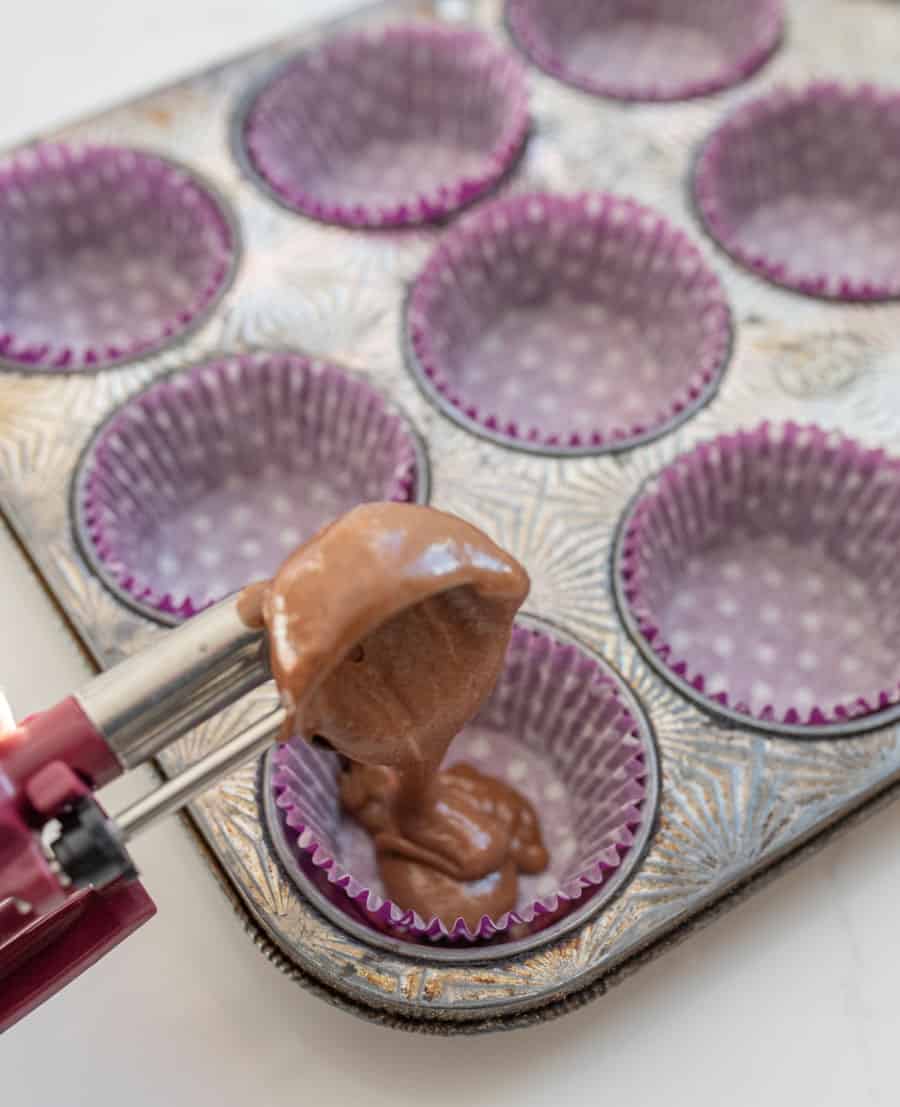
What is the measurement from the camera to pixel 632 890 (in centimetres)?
134

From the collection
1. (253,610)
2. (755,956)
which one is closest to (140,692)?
(253,610)

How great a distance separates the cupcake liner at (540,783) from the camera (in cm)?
133

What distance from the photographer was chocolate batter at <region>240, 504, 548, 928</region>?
3.29 feet

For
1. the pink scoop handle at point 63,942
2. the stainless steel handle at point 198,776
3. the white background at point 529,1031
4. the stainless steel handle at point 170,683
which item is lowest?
the white background at point 529,1031

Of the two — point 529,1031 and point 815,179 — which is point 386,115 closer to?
point 815,179

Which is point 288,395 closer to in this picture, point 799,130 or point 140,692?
point 140,692

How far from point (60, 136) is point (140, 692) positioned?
1254 millimetres

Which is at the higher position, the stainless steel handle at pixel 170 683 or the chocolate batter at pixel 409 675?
the stainless steel handle at pixel 170 683

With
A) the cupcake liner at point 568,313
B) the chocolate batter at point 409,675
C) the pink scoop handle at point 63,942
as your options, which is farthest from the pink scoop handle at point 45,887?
the cupcake liner at point 568,313

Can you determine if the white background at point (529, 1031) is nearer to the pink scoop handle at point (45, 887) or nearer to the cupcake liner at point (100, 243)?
the pink scoop handle at point (45, 887)

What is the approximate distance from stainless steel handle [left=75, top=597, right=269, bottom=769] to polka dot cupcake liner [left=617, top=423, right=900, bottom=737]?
0.62 metres

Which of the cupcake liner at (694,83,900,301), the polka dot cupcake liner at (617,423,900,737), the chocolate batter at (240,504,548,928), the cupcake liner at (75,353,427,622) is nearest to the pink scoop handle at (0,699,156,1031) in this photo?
the chocolate batter at (240,504,548,928)

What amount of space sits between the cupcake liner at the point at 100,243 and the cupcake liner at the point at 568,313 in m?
0.34

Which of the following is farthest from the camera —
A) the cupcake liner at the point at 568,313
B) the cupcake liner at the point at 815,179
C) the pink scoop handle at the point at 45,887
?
the cupcake liner at the point at 815,179
